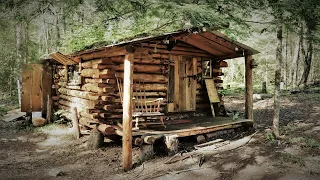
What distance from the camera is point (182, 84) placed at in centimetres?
989

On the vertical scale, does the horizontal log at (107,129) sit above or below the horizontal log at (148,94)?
below

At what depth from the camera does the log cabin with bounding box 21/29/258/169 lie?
7.26 meters

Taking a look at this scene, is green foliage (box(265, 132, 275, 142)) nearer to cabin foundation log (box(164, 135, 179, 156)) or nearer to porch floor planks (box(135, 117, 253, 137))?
porch floor planks (box(135, 117, 253, 137))

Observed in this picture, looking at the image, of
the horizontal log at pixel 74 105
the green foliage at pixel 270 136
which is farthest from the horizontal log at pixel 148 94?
the green foliage at pixel 270 136

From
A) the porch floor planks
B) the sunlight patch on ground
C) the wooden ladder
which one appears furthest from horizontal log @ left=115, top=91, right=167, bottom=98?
the sunlight patch on ground

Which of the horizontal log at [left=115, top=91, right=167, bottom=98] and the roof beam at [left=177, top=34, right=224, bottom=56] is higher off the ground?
the roof beam at [left=177, top=34, right=224, bottom=56]

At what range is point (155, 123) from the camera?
850 centimetres

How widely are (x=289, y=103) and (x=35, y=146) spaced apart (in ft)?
42.7

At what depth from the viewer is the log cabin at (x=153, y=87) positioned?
726 centimetres

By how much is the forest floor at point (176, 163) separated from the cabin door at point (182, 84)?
2.75 m

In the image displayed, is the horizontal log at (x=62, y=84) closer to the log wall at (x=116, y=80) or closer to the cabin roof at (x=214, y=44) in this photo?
the log wall at (x=116, y=80)

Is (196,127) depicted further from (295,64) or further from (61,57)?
(295,64)

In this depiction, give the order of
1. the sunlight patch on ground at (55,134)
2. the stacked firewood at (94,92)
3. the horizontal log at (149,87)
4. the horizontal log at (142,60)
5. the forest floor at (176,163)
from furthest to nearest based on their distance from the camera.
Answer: the sunlight patch on ground at (55,134) < the horizontal log at (149,87) < the horizontal log at (142,60) < the stacked firewood at (94,92) < the forest floor at (176,163)

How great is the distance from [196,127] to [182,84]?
229 centimetres
